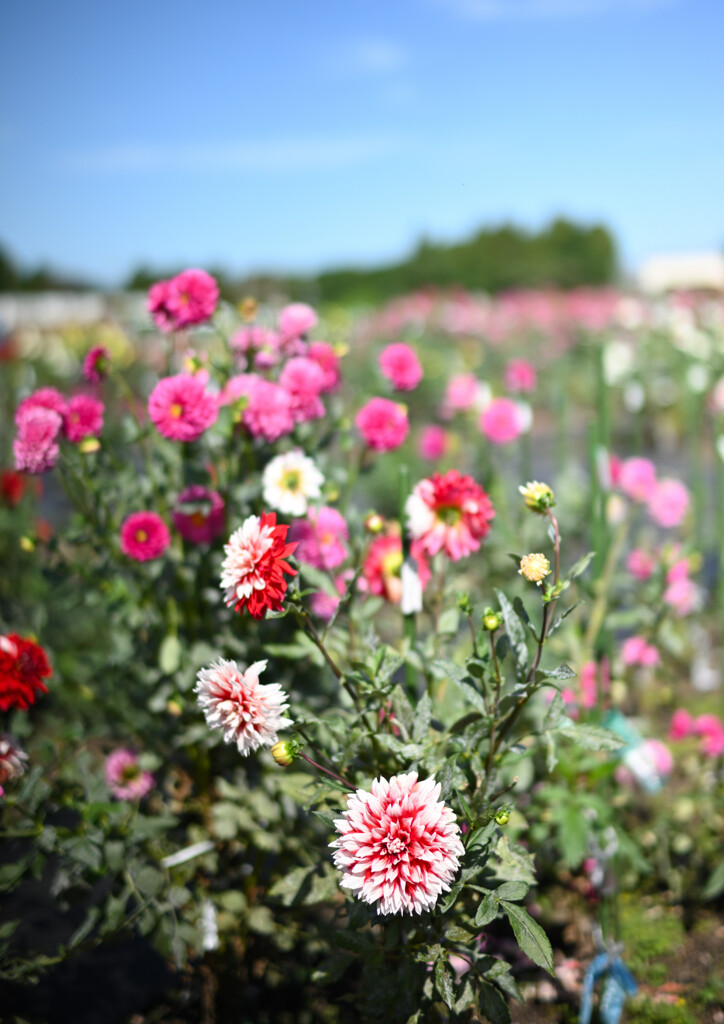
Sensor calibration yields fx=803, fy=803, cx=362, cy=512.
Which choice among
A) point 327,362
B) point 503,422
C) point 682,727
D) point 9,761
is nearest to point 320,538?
point 327,362

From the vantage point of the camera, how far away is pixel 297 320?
4.79 feet

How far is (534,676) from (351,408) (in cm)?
88

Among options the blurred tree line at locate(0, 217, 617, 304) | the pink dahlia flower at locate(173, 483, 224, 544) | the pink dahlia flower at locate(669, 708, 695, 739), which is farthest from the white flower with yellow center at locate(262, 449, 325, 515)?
the blurred tree line at locate(0, 217, 617, 304)

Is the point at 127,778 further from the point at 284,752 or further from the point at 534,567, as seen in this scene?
the point at 534,567

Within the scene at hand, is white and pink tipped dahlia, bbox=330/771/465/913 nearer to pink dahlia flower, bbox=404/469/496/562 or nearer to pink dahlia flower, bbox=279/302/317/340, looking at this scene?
pink dahlia flower, bbox=404/469/496/562

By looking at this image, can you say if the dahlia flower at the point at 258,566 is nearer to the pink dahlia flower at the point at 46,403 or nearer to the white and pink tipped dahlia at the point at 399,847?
the white and pink tipped dahlia at the point at 399,847

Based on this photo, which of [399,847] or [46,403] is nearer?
[399,847]

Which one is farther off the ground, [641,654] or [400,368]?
[400,368]

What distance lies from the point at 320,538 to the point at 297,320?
42 centimetres

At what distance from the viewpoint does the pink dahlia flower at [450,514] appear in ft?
3.79

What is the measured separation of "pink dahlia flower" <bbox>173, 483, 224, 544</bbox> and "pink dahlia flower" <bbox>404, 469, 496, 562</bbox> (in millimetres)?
347

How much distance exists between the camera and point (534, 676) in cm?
99

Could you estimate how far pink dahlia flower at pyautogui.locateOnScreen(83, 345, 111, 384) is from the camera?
1.40m

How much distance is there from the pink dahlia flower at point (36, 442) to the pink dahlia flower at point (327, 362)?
460 mm
